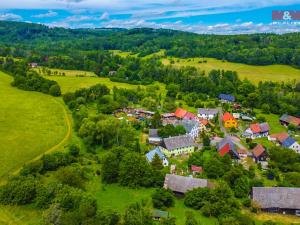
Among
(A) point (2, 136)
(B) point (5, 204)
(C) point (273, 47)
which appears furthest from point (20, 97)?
(C) point (273, 47)

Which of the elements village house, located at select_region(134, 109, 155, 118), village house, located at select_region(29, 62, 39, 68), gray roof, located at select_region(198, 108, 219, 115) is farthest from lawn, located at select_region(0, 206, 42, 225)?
village house, located at select_region(29, 62, 39, 68)

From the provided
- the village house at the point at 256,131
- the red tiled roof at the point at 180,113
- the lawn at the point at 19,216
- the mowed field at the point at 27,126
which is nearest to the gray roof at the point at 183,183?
the lawn at the point at 19,216

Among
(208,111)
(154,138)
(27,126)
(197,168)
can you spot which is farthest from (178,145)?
(27,126)

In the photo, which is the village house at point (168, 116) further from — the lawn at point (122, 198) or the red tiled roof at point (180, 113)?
the lawn at point (122, 198)

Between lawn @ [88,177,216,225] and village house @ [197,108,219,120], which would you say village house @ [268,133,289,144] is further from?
lawn @ [88,177,216,225]

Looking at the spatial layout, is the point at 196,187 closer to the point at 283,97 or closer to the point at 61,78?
the point at 283,97
